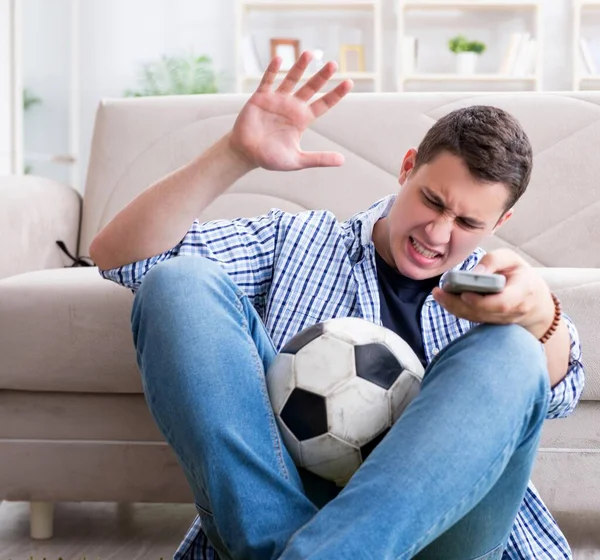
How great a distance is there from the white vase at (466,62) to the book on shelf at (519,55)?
0.18 meters

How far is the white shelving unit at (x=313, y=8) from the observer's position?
522 cm

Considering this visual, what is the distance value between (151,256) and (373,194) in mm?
994

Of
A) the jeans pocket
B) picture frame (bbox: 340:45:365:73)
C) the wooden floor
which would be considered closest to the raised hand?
the jeans pocket

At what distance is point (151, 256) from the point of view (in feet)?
4.09

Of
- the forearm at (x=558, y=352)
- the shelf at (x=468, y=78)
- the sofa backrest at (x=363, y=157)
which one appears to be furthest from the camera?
the shelf at (x=468, y=78)

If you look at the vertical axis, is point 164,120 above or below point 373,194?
above

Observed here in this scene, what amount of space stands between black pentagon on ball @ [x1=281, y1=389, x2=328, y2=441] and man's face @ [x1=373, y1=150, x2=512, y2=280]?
291mm

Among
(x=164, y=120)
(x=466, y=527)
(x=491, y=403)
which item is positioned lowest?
(x=466, y=527)

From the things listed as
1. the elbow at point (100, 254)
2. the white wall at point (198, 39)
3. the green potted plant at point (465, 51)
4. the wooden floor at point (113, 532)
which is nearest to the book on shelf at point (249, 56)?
the white wall at point (198, 39)

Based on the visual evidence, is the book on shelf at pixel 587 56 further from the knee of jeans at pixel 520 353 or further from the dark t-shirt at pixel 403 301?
the knee of jeans at pixel 520 353

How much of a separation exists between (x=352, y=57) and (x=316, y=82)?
171 inches

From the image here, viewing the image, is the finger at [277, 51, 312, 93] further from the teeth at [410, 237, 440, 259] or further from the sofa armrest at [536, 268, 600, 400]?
the sofa armrest at [536, 268, 600, 400]

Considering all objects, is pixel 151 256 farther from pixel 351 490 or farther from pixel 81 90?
pixel 81 90

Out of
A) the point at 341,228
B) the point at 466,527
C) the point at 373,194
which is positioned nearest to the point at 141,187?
the point at 373,194
